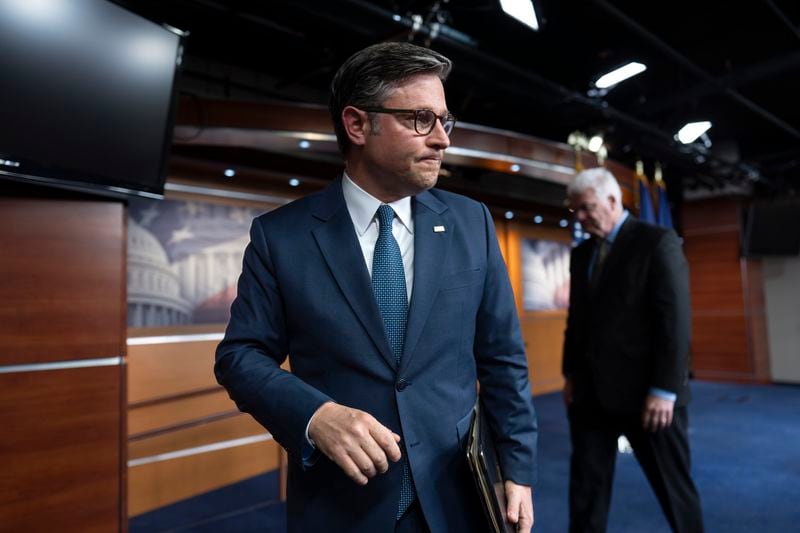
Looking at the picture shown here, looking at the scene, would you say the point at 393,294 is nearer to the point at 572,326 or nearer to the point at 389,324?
the point at 389,324

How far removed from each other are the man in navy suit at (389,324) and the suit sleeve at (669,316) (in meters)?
1.34

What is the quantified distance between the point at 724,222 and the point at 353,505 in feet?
36.1

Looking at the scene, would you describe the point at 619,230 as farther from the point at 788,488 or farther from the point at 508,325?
the point at 788,488

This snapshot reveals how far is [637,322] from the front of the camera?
91.2 inches

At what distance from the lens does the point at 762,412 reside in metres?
6.97

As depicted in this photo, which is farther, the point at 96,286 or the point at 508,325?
the point at 96,286

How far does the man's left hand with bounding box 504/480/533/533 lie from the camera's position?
40.2 inches

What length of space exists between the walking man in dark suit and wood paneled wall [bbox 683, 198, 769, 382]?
8.83 m

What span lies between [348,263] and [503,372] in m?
0.40

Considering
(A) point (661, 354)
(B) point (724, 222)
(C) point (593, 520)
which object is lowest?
(C) point (593, 520)

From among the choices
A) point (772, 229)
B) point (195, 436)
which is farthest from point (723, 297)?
point (195, 436)

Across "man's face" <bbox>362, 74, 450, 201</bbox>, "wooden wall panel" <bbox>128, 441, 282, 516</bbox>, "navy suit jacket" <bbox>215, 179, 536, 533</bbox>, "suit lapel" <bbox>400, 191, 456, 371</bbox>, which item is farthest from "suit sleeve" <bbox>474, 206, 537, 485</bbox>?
"wooden wall panel" <bbox>128, 441, 282, 516</bbox>

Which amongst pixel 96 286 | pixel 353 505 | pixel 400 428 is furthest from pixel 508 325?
pixel 96 286

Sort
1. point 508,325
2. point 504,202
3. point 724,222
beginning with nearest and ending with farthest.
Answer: point 508,325
point 504,202
point 724,222
